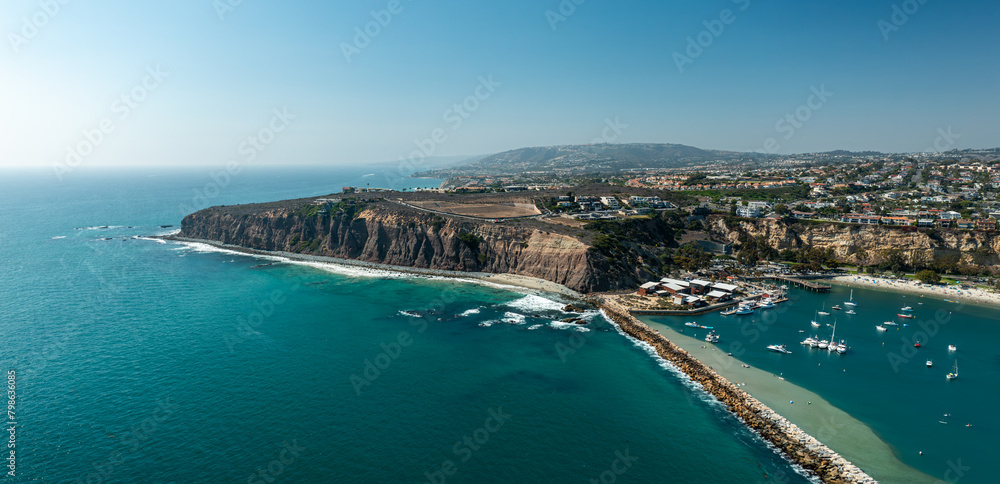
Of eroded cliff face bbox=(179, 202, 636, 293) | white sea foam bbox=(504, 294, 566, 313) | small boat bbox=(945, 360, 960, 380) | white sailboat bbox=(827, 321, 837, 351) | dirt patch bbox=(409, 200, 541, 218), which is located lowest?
small boat bbox=(945, 360, 960, 380)

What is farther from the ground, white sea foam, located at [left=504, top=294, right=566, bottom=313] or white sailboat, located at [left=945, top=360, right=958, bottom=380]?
white sea foam, located at [left=504, top=294, right=566, bottom=313]

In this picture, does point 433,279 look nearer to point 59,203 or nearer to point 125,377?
point 125,377

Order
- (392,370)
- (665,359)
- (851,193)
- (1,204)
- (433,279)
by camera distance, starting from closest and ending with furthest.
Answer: (392,370) < (665,359) < (433,279) < (851,193) < (1,204)

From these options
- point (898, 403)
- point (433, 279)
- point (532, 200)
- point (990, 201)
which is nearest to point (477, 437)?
point (898, 403)

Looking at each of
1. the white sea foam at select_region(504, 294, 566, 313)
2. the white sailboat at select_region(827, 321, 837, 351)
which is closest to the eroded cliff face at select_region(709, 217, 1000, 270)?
the white sailboat at select_region(827, 321, 837, 351)
